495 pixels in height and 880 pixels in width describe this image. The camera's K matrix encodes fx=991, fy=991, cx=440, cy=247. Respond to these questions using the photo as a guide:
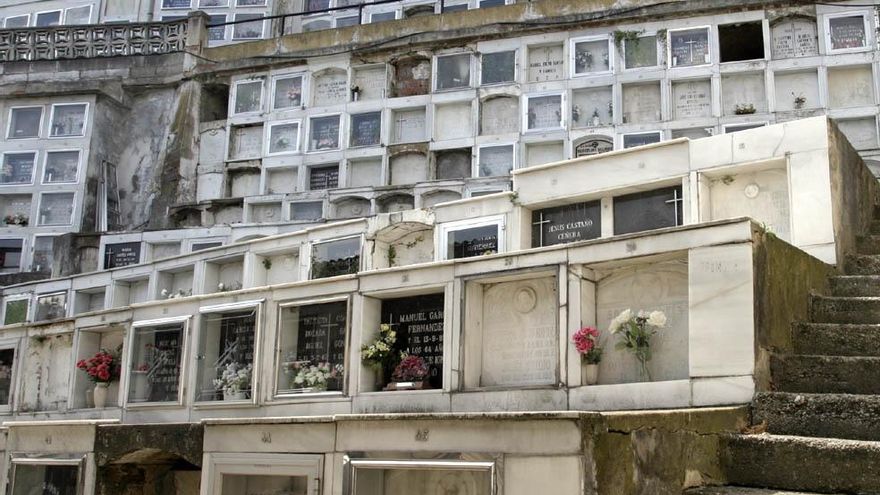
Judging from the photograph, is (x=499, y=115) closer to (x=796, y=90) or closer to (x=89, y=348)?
(x=796, y=90)

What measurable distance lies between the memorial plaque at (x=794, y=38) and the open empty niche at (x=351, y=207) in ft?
26.0

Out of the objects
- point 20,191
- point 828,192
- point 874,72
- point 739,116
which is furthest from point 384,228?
point 20,191

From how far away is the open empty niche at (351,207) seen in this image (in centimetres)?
1884

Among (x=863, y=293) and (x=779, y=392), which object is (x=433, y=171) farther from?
(x=779, y=392)

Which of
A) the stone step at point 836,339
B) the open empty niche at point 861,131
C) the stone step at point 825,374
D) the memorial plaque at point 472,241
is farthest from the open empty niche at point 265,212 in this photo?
→ the stone step at point 825,374

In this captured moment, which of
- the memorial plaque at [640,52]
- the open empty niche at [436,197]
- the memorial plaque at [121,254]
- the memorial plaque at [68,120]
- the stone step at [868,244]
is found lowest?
the stone step at [868,244]

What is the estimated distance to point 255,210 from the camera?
19.9 meters

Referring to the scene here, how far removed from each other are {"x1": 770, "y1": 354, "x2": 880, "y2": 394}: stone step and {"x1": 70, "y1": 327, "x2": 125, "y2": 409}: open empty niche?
27.2 ft

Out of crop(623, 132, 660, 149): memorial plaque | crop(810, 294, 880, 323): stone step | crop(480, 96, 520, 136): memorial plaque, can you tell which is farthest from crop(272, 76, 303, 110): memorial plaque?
crop(810, 294, 880, 323): stone step

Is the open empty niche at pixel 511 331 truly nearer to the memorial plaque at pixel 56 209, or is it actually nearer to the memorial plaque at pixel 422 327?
the memorial plaque at pixel 422 327

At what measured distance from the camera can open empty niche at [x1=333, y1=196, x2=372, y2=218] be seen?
18.8 meters

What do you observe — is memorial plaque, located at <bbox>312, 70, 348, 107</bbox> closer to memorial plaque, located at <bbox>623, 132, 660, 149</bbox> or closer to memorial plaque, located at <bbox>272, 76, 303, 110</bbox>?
memorial plaque, located at <bbox>272, 76, 303, 110</bbox>

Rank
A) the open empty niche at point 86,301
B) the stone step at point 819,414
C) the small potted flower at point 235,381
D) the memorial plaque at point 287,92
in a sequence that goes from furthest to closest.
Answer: the memorial plaque at point 287,92
the open empty niche at point 86,301
the small potted flower at point 235,381
the stone step at point 819,414

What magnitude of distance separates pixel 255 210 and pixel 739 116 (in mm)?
9454
